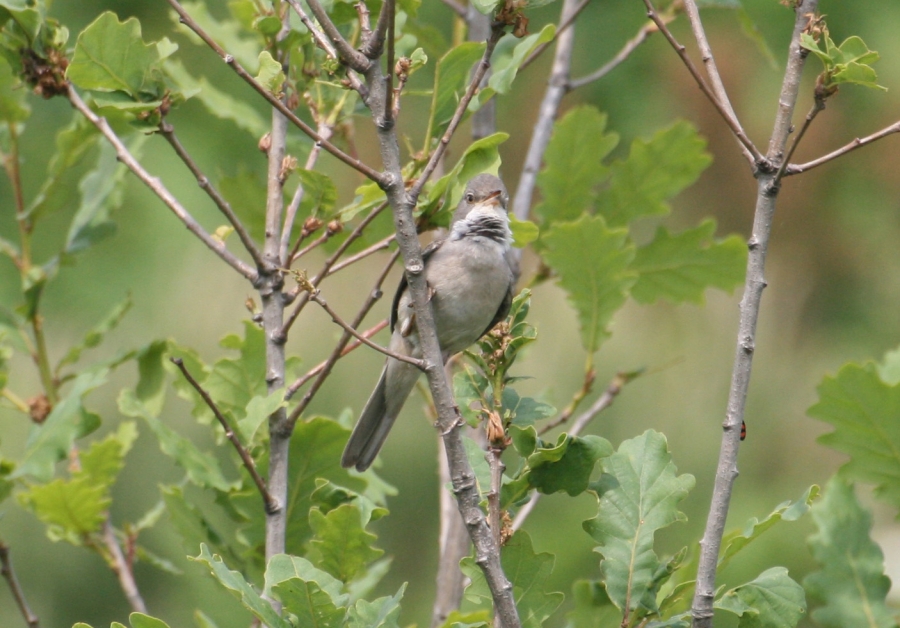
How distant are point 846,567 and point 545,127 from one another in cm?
197

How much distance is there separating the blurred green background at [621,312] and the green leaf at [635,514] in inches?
139

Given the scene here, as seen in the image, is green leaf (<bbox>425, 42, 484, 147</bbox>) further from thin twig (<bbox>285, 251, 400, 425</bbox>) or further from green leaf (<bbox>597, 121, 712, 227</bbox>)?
green leaf (<bbox>597, 121, 712, 227</bbox>)

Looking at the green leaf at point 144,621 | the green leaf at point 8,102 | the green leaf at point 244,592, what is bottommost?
the green leaf at point 144,621

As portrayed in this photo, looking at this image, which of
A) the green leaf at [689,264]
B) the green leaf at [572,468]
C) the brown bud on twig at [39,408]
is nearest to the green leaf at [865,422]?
the green leaf at [572,468]

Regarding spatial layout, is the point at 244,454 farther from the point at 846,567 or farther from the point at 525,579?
the point at 846,567

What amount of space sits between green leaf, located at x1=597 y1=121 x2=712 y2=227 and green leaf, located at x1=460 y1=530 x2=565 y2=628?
161cm

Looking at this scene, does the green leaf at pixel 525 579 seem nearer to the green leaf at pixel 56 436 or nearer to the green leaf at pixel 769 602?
the green leaf at pixel 769 602

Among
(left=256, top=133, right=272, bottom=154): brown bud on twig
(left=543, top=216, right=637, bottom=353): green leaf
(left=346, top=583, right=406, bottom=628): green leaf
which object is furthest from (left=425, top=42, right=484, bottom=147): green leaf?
(left=346, top=583, right=406, bottom=628): green leaf

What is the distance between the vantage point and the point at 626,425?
6848 mm

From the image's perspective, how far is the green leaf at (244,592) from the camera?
75.3 inches

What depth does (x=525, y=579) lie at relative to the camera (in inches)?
87.4

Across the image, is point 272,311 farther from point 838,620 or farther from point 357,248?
point 838,620

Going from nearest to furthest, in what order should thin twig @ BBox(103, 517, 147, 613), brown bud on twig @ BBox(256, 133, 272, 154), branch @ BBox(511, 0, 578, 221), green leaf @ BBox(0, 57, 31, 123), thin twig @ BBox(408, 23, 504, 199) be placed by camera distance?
thin twig @ BBox(408, 23, 504, 199) → brown bud on twig @ BBox(256, 133, 272, 154) → thin twig @ BBox(103, 517, 147, 613) → green leaf @ BBox(0, 57, 31, 123) → branch @ BBox(511, 0, 578, 221)

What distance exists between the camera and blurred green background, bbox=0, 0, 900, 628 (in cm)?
587
